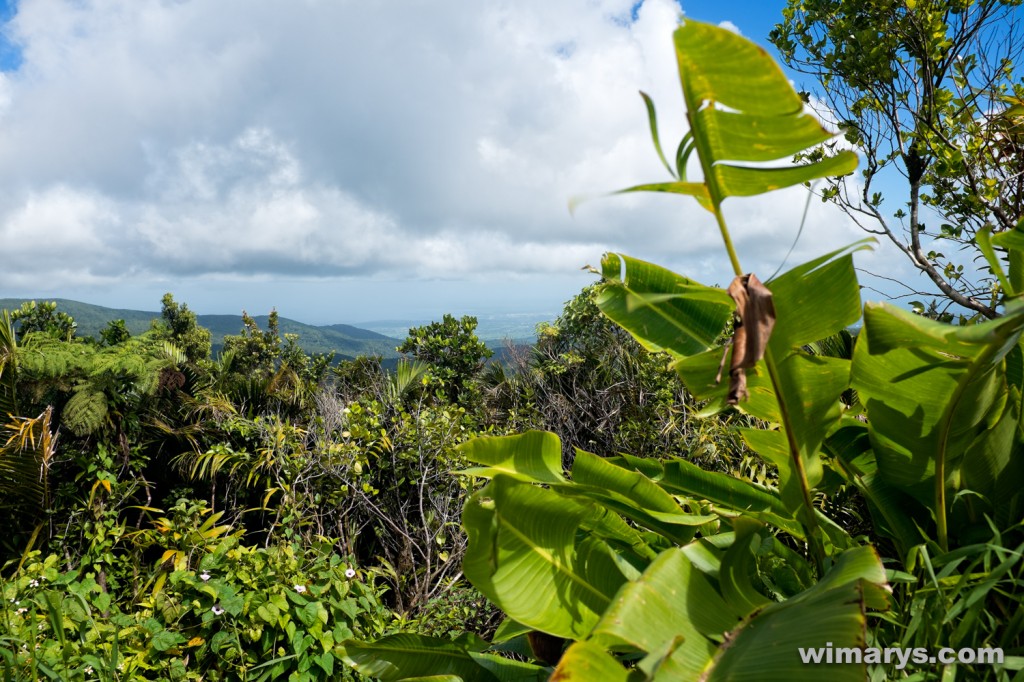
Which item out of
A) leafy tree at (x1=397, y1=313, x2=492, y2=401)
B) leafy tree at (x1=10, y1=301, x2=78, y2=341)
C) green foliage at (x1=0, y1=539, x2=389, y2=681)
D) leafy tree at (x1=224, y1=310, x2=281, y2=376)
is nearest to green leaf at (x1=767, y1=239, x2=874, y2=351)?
green foliage at (x1=0, y1=539, x2=389, y2=681)

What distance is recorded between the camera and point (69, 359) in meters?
5.53

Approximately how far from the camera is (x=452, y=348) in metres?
8.41

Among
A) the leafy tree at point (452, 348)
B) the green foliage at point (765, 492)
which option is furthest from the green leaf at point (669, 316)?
the leafy tree at point (452, 348)

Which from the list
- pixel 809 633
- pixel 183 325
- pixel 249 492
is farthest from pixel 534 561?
pixel 183 325

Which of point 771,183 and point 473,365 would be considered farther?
point 473,365

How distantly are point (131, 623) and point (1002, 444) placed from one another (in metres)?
3.49

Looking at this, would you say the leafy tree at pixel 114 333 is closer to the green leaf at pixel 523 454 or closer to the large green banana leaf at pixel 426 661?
the large green banana leaf at pixel 426 661

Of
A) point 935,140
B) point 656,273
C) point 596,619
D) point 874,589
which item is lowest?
point 596,619

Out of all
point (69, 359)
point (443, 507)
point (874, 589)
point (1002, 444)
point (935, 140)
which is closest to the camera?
point (874, 589)

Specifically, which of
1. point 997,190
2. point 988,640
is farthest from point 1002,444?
point 997,190

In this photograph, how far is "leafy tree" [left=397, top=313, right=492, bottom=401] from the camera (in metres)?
8.31

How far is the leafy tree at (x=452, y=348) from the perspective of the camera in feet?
27.3

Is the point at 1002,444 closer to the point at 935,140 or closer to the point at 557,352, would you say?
the point at 935,140

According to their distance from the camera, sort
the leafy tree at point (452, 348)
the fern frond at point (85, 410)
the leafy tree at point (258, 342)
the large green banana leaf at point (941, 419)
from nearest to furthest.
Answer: the large green banana leaf at point (941, 419) < the fern frond at point (85, 410) < the leafy tree at point (452, 348) < the leafy tree at point (258, 342)
